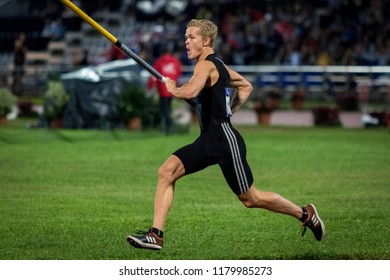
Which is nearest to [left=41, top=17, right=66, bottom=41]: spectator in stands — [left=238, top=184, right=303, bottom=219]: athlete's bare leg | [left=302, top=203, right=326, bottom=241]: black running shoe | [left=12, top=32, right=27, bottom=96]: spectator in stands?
[left=12, top=32, right=27, bottom=96]: spectator in stands

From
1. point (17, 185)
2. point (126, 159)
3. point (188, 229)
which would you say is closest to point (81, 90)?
point (126, 159)

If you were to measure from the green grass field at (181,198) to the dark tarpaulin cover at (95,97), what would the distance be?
961 mm

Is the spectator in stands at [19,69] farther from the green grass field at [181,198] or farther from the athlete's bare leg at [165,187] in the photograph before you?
the athlete's bare leg at [165,187]

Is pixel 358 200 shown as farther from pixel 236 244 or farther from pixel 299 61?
pixel 299 61

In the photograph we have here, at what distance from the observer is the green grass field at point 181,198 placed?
36.4 ft

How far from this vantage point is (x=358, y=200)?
15.0 metres

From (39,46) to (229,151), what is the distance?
35529mm

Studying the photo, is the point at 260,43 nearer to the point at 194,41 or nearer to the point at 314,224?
the point at 314,224

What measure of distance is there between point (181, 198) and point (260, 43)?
23.4m

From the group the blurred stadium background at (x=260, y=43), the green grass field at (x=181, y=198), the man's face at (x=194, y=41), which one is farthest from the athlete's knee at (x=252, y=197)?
the blurred stadium background at (x=260, y=43)

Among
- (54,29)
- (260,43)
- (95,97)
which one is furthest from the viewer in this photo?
(54,29)

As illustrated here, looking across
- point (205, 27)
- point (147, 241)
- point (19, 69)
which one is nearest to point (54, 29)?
point (19, 69)

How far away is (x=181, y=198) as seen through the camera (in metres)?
15.2
